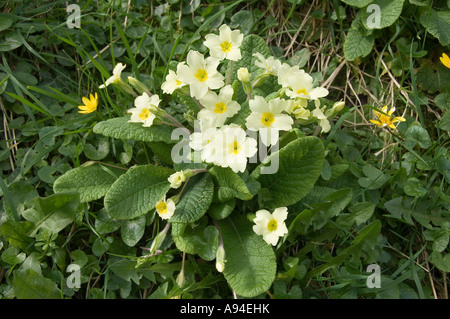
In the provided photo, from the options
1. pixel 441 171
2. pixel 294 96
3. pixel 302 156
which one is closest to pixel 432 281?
pixel 441 171

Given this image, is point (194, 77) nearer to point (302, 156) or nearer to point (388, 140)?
point (302, 156)

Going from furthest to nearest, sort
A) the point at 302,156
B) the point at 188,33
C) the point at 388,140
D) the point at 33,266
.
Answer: the point at 188,33 < the point at 388,140 < the point at 33,266 < the point at 302,156

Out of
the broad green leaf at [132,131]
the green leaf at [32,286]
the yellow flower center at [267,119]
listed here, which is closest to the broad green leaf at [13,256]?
the green leaf at [32,286]

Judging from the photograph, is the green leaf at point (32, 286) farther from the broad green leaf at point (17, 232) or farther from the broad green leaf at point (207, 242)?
the broad green leaf at point (207, 242)

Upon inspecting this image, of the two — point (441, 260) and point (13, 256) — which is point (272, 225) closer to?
point (441, 260)

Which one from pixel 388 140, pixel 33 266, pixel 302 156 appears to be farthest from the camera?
pixel 388 140

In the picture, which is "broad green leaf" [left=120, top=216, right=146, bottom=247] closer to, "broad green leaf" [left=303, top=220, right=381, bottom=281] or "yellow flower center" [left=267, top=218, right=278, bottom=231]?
"yellow flower center" [left=267, top=218, right=278, bottom=231]
